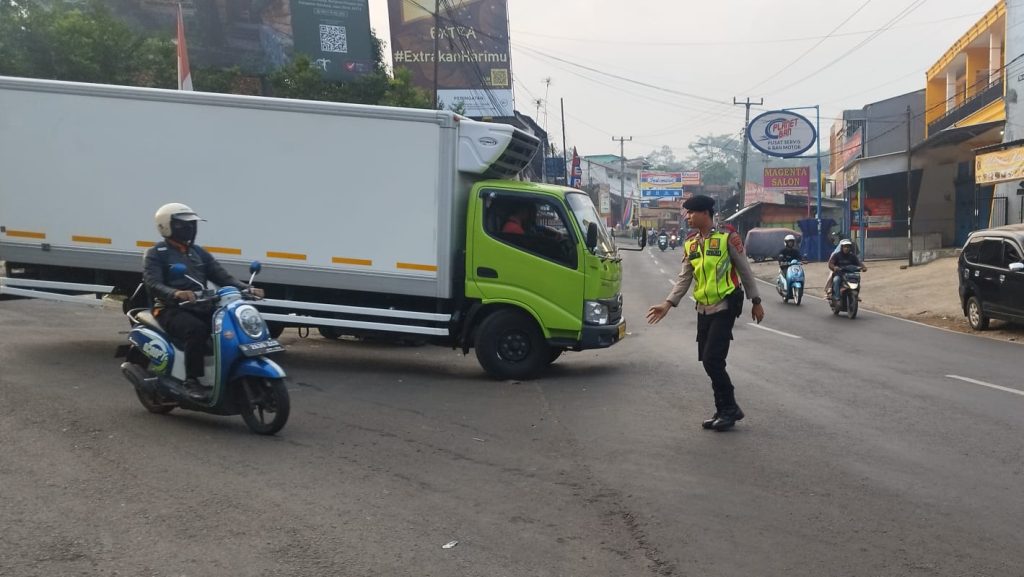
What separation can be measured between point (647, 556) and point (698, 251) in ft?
11.6

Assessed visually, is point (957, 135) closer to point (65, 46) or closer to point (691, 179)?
point (65, 46)

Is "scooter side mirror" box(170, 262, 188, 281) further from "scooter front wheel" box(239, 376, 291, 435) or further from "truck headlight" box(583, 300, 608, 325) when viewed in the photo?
"truck headlight" box(583, 300, 608, 325)

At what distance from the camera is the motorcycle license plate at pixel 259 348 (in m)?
7.01

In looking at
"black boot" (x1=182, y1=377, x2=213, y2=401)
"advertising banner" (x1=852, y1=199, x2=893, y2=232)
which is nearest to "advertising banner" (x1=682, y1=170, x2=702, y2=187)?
"advertising banner" (x1=852, y1=199, x2=893, y2=232)

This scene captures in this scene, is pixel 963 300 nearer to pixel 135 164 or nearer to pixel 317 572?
pixel 135 164

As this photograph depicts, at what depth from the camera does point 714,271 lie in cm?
756

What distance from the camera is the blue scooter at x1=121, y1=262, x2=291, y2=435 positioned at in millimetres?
7074

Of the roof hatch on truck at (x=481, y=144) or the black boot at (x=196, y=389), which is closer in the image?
the black boot at (x=196, y=389)

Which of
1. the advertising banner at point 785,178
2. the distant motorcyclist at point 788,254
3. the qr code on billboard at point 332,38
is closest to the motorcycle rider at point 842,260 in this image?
the distant motorcyclist at point 788,254

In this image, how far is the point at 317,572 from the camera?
4355 millimetres

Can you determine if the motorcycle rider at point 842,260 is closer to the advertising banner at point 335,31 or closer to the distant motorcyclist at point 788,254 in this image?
the distant motorcyclist at point 788,254

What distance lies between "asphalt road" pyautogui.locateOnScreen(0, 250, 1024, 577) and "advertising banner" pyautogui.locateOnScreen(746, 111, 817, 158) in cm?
3637

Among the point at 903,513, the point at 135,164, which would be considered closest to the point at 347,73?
the point at 135,164

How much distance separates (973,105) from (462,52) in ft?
89.6
